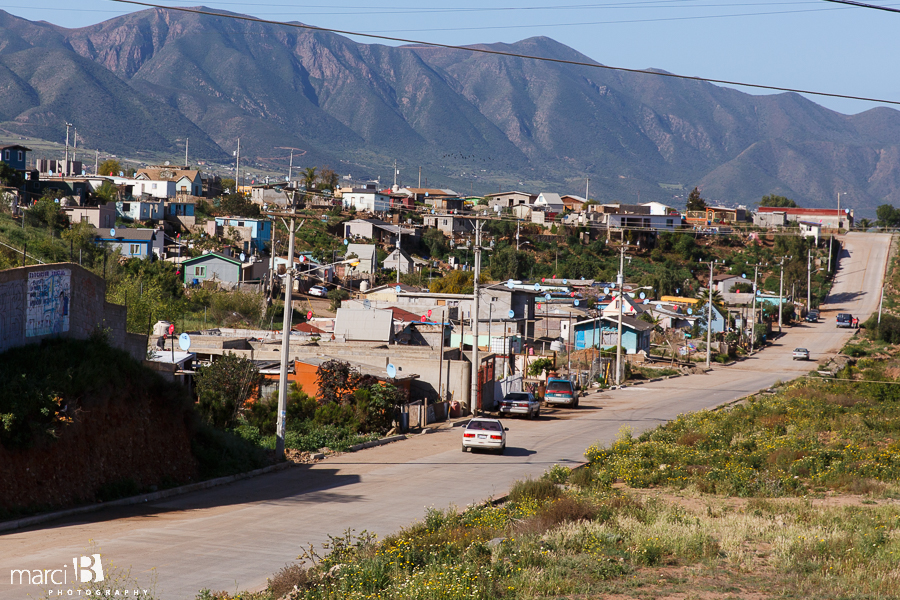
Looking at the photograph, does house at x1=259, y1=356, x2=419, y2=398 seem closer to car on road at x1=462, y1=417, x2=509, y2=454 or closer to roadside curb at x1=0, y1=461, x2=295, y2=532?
car on road at x1=462, y1=417, x2=509, y2=454

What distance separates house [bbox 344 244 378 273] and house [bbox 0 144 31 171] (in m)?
38.8

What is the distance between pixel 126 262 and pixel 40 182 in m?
33.5

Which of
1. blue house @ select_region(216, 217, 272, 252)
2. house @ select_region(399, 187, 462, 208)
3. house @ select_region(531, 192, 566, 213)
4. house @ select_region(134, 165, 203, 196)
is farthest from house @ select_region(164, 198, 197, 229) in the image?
house @ select_region(531, 192, 566, 213)

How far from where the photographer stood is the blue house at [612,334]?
253 feet

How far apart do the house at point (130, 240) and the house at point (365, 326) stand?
128 ft

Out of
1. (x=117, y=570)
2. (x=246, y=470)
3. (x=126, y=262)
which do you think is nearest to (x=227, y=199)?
(x=126, y=262)

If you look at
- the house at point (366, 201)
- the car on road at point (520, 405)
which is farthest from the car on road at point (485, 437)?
the house at point (366, 201)

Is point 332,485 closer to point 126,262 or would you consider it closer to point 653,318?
point 126,262

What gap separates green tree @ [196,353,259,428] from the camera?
28.2 meters

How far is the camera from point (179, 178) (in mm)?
126938

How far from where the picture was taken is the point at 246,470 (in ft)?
80.9

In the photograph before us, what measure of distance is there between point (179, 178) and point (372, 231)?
99.8ft

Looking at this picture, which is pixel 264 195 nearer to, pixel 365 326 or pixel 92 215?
pixel 92 215
